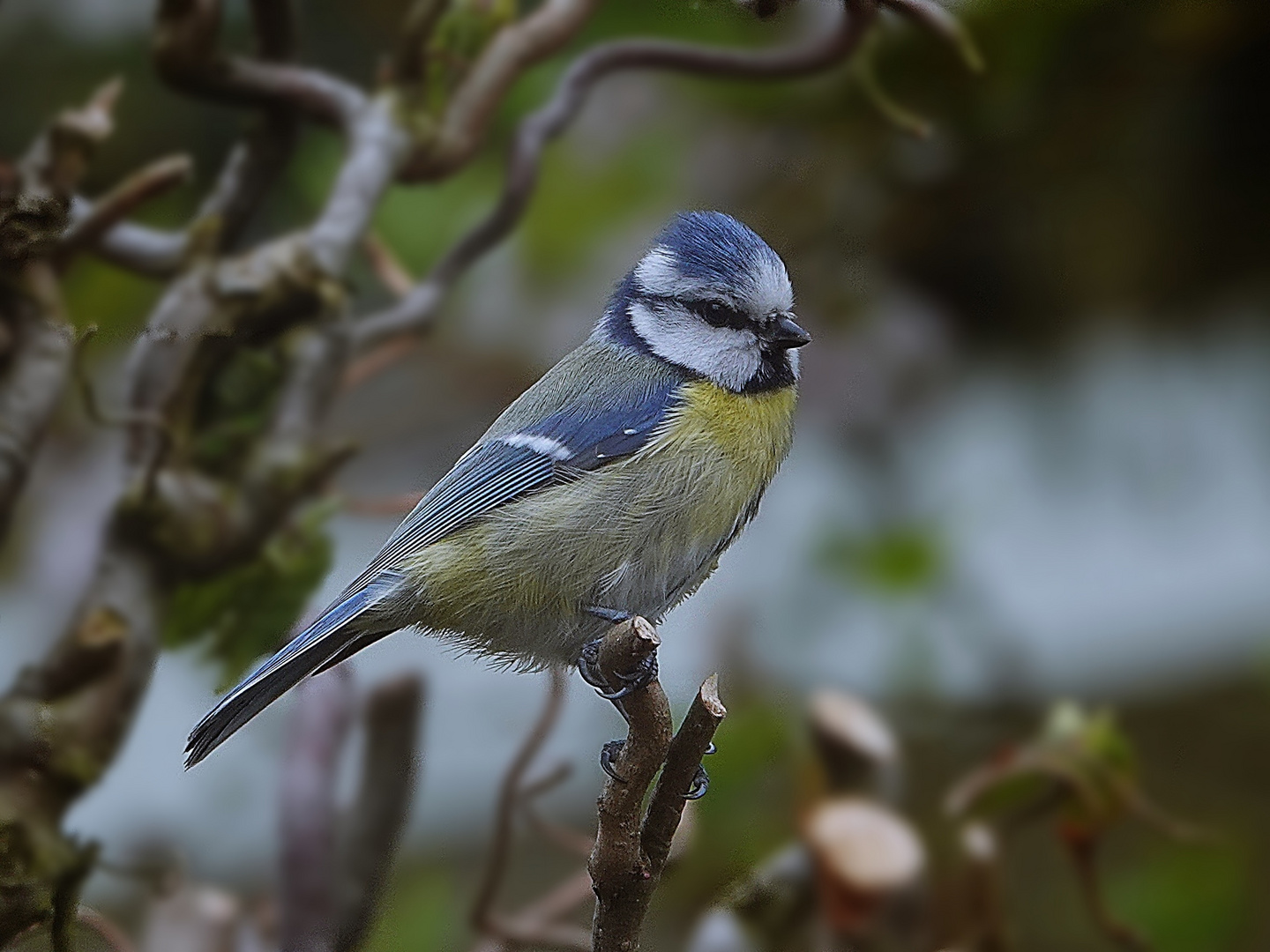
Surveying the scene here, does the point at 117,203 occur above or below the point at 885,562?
above

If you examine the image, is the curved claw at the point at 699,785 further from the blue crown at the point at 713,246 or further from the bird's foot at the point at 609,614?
the blue crown at the point at 713,246

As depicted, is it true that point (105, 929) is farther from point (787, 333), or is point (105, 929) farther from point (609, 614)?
point (787, 333)

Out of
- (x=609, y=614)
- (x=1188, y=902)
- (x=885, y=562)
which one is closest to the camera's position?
(x=609, y=614)

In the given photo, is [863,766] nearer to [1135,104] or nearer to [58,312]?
[58,312]

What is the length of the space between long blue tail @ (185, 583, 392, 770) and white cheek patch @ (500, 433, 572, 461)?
9 centimetres

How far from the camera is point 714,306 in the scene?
24.4 inches

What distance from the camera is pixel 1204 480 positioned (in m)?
1.51

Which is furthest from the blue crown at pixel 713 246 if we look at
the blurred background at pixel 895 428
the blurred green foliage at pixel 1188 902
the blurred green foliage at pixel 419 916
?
the blurred green foliage at pixel 1188 902

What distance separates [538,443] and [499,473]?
0.08 feet

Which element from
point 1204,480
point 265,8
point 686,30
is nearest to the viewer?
point 265,8

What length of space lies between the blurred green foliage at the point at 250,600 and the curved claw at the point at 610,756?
0.61 feet

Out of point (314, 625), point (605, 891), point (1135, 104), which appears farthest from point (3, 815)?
point (1135, 104)

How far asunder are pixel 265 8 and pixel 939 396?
2.87ft

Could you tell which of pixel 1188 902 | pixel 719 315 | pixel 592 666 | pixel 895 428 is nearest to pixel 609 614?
pixel 592 666
